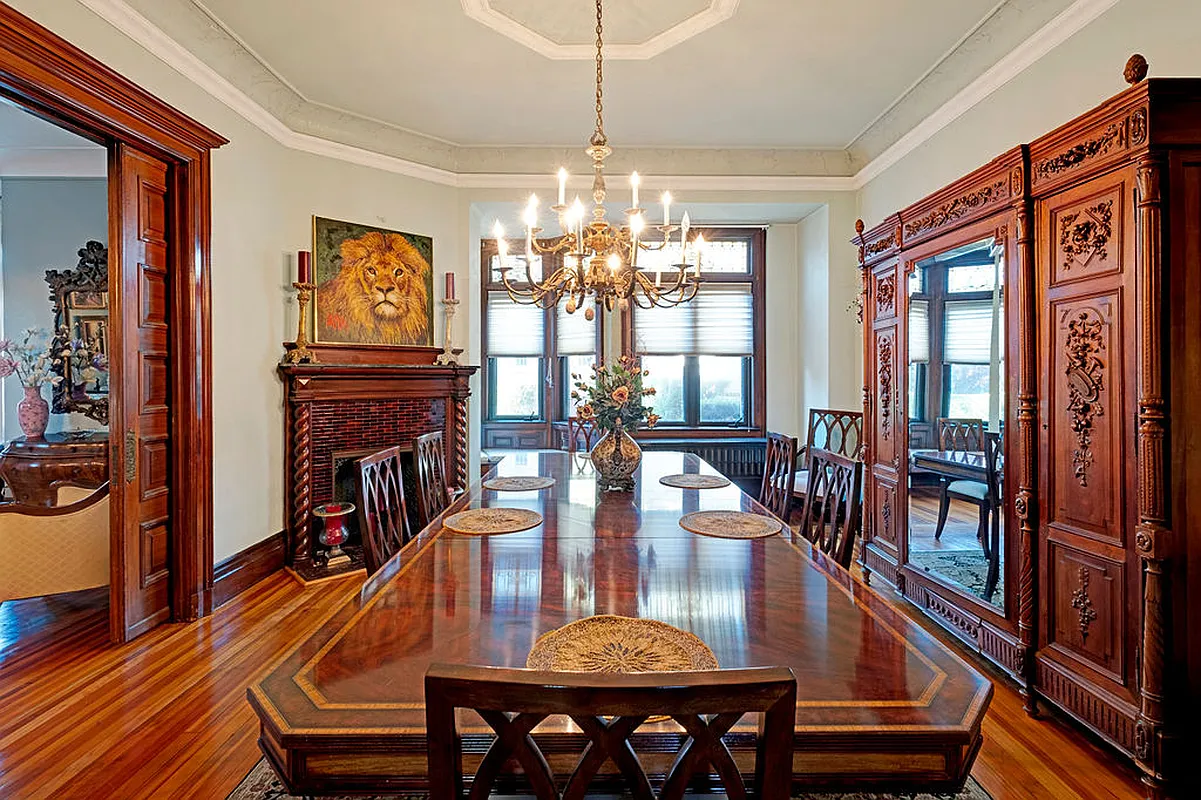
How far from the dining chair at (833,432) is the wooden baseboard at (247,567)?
3.58 meters

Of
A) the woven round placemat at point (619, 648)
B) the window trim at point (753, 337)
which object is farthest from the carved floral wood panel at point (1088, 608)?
the window trim at point (753, 337)

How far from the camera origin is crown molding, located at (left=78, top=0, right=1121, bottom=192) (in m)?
2.63

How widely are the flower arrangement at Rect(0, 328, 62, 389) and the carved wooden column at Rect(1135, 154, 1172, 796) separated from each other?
542 cm

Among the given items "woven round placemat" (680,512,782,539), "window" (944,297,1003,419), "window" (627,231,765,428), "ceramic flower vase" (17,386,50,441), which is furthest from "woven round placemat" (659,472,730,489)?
"ceramic flower vase" (17,386,50,441)

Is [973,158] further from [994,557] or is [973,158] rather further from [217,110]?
[217,110]

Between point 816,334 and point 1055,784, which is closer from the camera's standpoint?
point 1055,784

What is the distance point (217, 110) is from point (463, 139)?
1.69 meters

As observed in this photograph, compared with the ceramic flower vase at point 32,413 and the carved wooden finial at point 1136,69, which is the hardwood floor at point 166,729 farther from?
the carved wooden finial at point 1136,69

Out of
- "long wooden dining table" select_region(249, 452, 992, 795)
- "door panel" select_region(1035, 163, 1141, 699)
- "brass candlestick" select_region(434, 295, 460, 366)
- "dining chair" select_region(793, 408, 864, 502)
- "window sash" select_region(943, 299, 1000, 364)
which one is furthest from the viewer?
"brass candlestick" select_region(434, 295, 460, 366)

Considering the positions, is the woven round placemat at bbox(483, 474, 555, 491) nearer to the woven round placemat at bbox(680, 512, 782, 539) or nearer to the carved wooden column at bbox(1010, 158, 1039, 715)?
the woven round placemat at bbox(680, 512, 782, 539)

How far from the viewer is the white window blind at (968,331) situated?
8.29 feet

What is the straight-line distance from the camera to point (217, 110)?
326 cm

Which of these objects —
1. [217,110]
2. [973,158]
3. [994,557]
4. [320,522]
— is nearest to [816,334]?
[973,158]

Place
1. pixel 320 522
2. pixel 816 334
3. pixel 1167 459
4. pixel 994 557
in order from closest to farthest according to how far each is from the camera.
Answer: pixel 1167 459 < pixel 994 557 < pixel 320 522 < pixel 816 334
